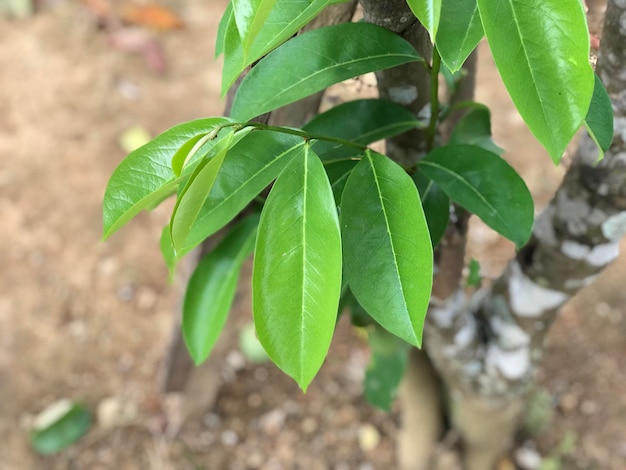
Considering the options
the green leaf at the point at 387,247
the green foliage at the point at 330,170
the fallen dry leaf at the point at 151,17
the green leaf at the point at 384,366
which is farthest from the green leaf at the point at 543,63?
the fallen dry leaf at the point at 151,17

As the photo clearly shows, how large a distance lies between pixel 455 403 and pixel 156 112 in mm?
1377

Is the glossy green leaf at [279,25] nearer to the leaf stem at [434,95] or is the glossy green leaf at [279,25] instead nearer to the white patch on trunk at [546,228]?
the leaf stem at [434,95]

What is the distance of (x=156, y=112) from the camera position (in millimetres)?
2061

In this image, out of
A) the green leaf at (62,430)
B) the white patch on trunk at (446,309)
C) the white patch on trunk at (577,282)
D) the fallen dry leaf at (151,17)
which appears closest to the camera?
the white patch on trunk at (577,282)

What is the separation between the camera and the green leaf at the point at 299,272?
402 millimetres

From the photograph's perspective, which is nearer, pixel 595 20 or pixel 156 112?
pixel 595 20

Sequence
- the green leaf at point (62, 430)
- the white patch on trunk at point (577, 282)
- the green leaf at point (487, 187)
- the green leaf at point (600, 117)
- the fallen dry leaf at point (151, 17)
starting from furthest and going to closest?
the fallen dry leaf at point (151, 17) < the green leaf at point (62, 430) < the white patch on trunk at point (577, 282) < the green leaf at point (487, 187) < the green leaf at point (600, 117)

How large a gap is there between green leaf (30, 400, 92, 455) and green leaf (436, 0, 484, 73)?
1.26 meters

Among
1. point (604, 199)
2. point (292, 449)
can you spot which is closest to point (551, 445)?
point (292, 449)

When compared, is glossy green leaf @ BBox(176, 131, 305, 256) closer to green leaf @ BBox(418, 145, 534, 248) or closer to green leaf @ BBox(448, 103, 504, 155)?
green leaf @ BBox(418, 145, 534, 248)

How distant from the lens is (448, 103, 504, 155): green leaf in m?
0.68

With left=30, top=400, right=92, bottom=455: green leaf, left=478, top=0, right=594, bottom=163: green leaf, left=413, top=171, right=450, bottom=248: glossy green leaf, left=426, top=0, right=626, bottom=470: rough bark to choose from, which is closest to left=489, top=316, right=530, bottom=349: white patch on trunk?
left=426, top=0, right=626, bottom=470: rough bark

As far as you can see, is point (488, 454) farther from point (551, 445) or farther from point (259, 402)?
point (259, 402)

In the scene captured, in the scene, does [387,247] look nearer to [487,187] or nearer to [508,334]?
[487,187]
